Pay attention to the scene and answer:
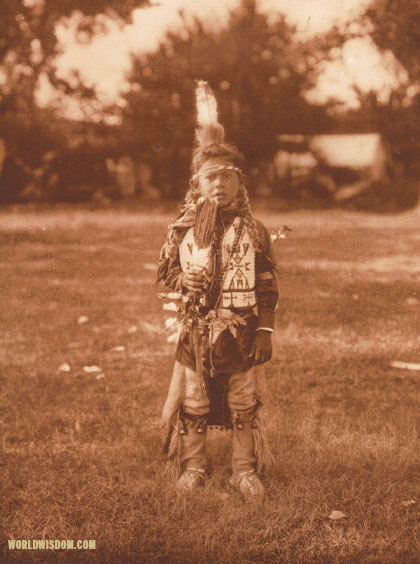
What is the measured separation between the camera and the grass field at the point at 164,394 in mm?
2416

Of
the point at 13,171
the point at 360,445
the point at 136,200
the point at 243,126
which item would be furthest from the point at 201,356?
the point at 13,171

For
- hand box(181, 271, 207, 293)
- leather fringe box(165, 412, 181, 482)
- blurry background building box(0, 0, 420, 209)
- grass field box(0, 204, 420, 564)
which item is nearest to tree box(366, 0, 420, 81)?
blurry background building box(0, 0, 420, 209)

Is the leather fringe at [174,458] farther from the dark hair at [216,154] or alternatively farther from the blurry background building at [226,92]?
the blurry background building at [226,92]

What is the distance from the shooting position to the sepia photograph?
97.6 inches

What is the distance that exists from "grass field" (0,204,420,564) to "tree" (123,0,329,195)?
78cm

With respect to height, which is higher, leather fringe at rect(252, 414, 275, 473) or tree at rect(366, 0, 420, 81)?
tree at rect(366, 0, 420, 81)

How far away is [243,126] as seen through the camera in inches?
152

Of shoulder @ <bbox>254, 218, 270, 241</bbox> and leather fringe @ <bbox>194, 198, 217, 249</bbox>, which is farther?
shoulder @ <bbox>254, 218, 270, 241</bbox>

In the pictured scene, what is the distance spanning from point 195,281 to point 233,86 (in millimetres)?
1926

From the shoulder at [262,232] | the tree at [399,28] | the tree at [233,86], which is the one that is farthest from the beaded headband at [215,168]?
the tree at [399,28]

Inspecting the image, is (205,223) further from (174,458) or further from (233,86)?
(233,86)

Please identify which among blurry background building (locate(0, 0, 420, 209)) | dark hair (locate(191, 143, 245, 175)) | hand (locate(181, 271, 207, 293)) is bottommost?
hand (locate(181, 271, 207, 293))

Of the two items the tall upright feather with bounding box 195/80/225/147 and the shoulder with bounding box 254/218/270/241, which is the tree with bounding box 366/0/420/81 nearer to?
the tall upright feather with bounding box 195/80/225/147

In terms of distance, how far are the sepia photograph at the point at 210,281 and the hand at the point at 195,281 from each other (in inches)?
0.6
